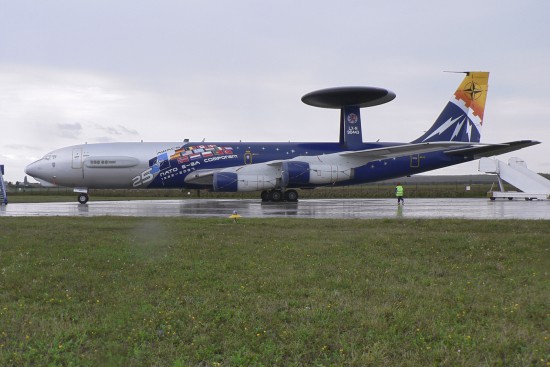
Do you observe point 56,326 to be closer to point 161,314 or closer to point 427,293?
point 161,314

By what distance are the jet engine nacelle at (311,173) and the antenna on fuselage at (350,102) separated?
256 cm

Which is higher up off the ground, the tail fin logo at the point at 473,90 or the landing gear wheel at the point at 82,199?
the tail fin logo at the point at 473,90

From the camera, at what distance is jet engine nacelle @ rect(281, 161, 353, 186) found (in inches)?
1101

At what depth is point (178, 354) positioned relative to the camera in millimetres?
4277

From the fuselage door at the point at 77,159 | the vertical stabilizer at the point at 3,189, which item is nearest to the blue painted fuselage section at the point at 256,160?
the fuselage door at the point at 77,159

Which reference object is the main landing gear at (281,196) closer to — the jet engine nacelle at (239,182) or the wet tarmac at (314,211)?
the jet engine nacelle at (239,182)

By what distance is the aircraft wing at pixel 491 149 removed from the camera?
28.5 metres

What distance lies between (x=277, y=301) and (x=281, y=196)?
23.6 m

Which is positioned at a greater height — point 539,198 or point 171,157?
point 171,157

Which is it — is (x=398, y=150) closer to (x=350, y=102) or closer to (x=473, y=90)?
(x=350, y=102)

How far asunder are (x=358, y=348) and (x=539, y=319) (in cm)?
217

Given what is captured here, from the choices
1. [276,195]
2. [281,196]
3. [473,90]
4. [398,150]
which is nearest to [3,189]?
→ [276,195]

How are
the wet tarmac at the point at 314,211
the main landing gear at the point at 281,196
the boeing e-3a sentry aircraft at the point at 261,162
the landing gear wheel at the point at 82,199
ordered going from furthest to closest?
1. the main landing gear at the point at 281,196
2. the boeing e-3a sentry aircraft at the point at 261,162
3. the landing gear wheel at the point at 82,199
4. the wet tarmac at the point at 314,211

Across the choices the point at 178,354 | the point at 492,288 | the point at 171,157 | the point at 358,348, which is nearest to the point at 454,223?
the point at 492,288
